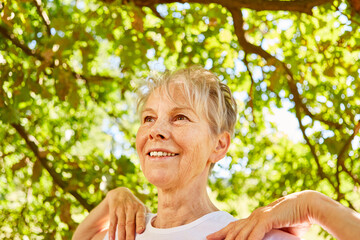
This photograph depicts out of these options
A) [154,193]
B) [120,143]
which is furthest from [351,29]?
[120,143]

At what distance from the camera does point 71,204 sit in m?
4.18

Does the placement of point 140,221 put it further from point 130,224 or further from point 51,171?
point 51,171

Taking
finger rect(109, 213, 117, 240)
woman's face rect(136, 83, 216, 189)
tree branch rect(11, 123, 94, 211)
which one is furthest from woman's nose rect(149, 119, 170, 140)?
tree branch rect(11, 123, 94, 211)

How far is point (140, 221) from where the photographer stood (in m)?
2.03

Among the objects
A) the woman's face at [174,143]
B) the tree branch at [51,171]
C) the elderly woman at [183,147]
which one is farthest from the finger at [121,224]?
the tree branch at [51,171]

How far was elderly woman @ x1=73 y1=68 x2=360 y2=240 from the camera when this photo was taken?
184 centimetres

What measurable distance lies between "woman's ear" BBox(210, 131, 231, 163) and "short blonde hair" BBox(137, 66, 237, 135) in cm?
2

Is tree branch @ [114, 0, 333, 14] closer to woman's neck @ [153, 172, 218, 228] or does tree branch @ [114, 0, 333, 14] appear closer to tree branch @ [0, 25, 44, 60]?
tree branch @ [0, 25, 44, 60]

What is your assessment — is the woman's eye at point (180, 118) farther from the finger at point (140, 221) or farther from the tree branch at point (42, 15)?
the tree branch at point (42, 15)

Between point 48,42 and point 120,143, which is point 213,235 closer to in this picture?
point 48,42

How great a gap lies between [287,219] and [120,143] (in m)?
3.62

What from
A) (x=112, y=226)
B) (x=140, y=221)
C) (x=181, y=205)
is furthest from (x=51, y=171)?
(x=181, y=205)

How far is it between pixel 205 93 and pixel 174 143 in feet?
0.72

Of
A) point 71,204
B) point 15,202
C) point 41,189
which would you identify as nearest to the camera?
point 71,204
